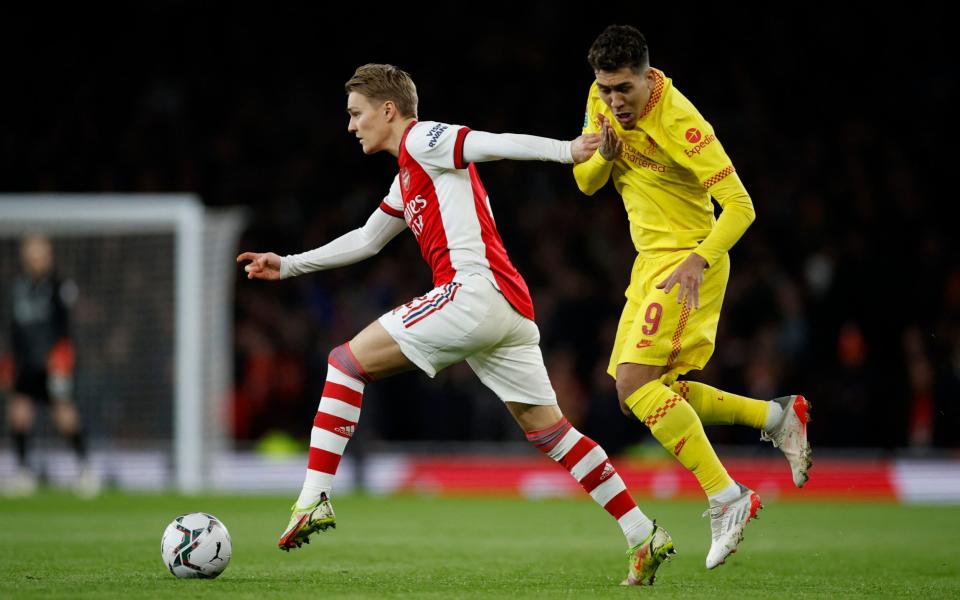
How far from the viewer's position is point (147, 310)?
14039 mm

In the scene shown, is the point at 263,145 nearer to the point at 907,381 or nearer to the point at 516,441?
the point at 516,441

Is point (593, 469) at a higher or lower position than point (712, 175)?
lower

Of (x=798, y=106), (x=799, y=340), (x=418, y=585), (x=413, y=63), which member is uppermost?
(x=413, y=63)

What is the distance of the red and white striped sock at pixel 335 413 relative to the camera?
580 centimetres

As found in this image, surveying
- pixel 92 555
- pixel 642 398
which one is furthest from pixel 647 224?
pixel 92 555

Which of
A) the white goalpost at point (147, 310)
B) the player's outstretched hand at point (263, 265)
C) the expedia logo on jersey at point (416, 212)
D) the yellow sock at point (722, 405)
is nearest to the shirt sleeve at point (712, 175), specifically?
the yellow sock at point (722, 405)

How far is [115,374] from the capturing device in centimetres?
1408

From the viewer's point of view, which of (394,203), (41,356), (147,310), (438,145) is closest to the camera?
(438,145)

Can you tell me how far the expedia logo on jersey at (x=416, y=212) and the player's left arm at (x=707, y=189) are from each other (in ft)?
3.45

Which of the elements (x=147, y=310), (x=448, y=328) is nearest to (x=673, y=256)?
(x=448, y=328)

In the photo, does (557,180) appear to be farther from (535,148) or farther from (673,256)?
(535,148)

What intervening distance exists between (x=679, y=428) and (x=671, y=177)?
1083 mm

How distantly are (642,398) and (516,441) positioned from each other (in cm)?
871

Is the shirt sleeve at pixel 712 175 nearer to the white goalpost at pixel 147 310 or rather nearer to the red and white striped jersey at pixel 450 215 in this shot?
the red and white striped jersey at pixel 450 215
